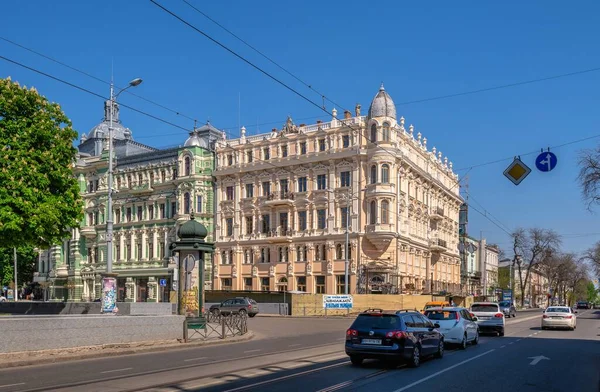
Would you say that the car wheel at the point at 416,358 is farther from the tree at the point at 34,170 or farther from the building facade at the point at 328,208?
the building facade at the point at 328,208

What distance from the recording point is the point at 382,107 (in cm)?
5747

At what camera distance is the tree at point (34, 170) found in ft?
104

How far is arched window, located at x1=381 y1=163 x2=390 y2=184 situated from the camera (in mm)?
57688

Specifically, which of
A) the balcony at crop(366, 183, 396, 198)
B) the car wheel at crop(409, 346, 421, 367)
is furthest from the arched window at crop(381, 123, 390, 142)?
the car wheel at crop(409, 346, 421, 367)

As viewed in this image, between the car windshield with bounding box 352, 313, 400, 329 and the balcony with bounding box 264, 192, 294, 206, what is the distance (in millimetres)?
45074

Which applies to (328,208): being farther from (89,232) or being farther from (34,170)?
(34,170)

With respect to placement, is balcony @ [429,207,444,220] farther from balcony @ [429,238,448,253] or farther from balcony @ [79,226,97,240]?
balcony @ [79,226,97,240]

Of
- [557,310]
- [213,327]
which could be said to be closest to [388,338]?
[213,327]

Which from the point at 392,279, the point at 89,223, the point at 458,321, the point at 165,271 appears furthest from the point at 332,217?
the point at 458,321

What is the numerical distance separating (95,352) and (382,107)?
140ft

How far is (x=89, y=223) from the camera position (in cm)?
7581

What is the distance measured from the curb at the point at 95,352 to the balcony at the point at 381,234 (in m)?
32.7

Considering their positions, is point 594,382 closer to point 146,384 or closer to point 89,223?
point 146,384

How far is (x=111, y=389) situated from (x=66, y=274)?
67.5 m
